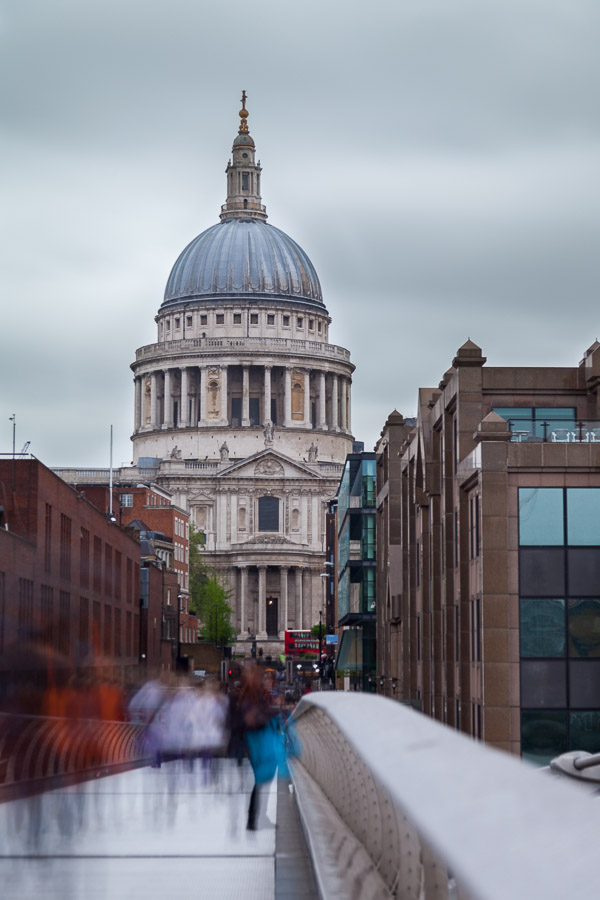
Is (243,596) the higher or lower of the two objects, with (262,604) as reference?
higher

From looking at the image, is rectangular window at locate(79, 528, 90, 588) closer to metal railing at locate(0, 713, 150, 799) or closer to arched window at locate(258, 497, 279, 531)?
metal railing at locate(0, 713, 150, 799)

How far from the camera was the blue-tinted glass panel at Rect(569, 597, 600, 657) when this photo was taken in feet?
124

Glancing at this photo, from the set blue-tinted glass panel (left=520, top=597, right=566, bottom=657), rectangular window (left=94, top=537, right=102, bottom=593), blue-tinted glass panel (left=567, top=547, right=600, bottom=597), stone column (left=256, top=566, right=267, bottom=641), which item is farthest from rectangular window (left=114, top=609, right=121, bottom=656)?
stone column (left=256, top=566, right=267, bottom=641)

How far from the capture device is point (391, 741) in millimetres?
5559

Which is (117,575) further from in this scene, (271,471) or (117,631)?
(271,471)

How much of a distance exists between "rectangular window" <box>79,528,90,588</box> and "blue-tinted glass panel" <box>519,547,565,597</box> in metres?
A: 27.3

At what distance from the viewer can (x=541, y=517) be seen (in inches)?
1524

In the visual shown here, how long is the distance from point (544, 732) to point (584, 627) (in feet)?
8.88

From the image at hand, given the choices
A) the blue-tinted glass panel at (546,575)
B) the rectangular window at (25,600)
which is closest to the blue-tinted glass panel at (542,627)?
the blue-tinted glass panel at (546,575)

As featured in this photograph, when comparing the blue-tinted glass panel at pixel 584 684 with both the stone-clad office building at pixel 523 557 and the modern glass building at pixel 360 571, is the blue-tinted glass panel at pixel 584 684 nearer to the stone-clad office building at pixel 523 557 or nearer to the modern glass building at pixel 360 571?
the stone-clad office building at pixel 523 557

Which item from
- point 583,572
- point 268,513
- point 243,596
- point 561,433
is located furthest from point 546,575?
point 268,513

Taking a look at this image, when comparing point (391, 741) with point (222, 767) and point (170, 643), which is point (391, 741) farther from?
point (170, 643)

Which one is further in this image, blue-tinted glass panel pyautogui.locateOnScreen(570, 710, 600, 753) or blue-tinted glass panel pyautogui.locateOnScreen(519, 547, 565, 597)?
blue-tinted glass panel pyautogui.locateOnScreen(519, 547, 565, 597)

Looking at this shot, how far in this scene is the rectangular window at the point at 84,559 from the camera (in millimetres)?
62344
